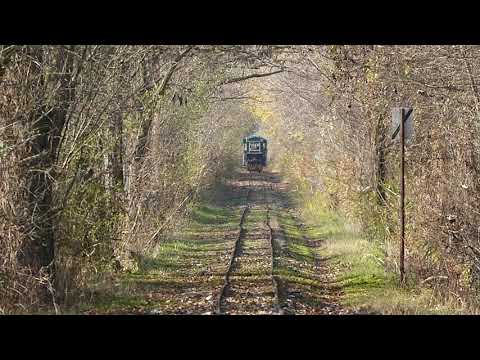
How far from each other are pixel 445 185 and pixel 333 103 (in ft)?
33.7

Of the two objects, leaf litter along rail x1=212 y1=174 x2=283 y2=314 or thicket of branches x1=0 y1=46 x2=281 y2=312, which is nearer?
thicket of branches x1=0 y1=46 x2=281 y2=312

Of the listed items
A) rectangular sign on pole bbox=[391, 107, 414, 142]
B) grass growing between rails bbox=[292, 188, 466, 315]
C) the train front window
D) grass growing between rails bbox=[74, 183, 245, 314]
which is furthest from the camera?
the train front window

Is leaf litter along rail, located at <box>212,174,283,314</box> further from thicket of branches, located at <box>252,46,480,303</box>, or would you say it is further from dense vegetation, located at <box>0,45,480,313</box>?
thicket of branches, located at <box>252,46,480,303</box>

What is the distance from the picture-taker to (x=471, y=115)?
487 inches

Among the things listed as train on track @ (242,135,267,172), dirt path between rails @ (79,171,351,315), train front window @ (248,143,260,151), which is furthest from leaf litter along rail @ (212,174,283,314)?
train front window @ (248,143,260,151)

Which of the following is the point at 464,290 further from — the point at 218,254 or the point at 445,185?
the point at 218,254

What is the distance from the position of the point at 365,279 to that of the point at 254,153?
4529cm

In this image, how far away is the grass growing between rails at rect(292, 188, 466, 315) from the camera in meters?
11.8

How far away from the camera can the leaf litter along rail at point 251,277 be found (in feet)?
39.9

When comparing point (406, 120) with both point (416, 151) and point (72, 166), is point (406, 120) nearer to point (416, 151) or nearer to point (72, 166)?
point (416, 151)

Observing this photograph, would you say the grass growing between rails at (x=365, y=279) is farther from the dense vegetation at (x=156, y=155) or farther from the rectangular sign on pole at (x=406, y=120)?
the rectangular sign on pole at (x=406, y=120)

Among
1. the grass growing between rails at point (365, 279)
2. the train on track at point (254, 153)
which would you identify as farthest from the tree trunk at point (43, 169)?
the train on track at point (254, 153)

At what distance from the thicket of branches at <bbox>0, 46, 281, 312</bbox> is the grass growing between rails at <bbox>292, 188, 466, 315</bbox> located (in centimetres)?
457
